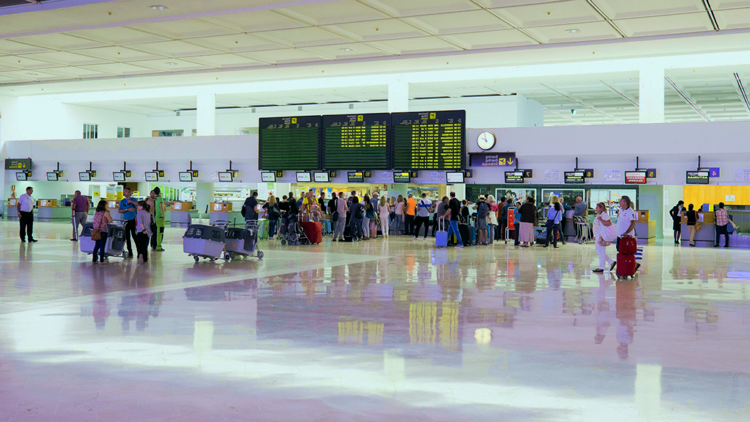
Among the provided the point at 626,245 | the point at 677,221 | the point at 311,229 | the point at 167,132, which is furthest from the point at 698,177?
the point at 167,132

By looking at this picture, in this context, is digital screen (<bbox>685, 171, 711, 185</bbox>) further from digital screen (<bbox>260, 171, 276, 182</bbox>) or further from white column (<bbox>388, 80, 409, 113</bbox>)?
digital screen (<bbox>260, 171, 276, 182</bbox>)

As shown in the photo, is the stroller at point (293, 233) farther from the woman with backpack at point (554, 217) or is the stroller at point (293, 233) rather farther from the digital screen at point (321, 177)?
the woman with backpack at point (554, 217)

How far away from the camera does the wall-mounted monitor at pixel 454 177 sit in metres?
20.2

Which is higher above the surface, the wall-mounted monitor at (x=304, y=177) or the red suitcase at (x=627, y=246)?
the wall-mounted monitor at (x=304, y=177)

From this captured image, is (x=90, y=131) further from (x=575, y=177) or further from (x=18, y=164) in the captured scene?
(x=575, y=177)

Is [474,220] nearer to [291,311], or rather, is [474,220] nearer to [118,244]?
[118,244]

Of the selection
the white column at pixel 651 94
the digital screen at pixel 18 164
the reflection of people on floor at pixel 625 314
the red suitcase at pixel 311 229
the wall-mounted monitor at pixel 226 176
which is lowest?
the reflection of people on floor at pixel 625 314

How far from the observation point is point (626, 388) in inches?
194

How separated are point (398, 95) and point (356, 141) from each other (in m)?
2.71

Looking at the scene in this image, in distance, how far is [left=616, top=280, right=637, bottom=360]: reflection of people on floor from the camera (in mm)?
6422

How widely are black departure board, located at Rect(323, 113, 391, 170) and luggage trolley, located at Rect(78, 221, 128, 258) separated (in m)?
8.45

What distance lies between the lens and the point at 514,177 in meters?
20.5

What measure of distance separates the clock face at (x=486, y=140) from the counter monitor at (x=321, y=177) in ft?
16.1

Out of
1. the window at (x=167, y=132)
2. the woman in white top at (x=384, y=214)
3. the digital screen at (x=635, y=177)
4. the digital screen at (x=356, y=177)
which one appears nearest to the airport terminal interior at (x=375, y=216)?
the digital screen at (x=635, y=177)
